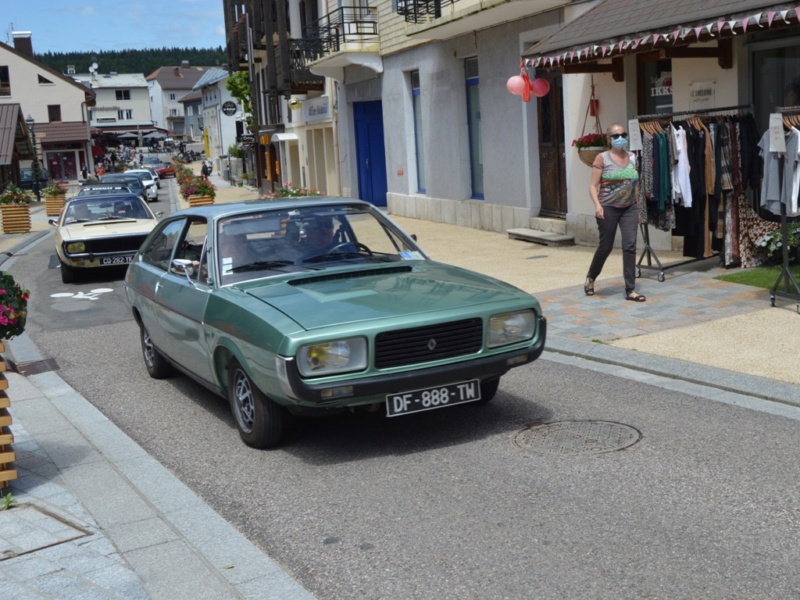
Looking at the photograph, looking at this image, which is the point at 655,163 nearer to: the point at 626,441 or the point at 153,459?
the point at 626,441

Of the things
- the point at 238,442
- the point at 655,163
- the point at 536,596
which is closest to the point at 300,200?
the point at 238,442

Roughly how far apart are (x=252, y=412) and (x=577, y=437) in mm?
2060

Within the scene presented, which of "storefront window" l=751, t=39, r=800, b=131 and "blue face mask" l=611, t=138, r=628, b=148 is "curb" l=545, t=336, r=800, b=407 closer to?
"blue face mask" l=611, t=138, r=628, b=148

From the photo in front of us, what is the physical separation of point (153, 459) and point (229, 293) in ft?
3.85

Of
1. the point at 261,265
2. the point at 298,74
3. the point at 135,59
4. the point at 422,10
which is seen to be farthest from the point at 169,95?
the point at 261,265

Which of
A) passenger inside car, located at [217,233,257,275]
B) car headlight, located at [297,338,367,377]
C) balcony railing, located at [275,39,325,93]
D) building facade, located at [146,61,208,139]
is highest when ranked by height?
building facade, located at [146,61,208,139]

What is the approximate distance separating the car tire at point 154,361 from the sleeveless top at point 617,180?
4.80 meters

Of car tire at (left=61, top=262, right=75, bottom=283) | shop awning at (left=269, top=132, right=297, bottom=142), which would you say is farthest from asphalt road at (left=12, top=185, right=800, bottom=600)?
shop awning at (left=269, top=132, right=297, bottom=142)

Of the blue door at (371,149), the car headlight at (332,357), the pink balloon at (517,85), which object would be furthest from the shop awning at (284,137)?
the car headlight at (332,357)

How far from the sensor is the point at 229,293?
6715 millimetres

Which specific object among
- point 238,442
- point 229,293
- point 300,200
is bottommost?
point 238,442

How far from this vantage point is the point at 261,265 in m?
7.07

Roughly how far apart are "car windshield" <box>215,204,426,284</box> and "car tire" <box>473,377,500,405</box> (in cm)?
112

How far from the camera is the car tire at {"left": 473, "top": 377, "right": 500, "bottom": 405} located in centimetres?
711
